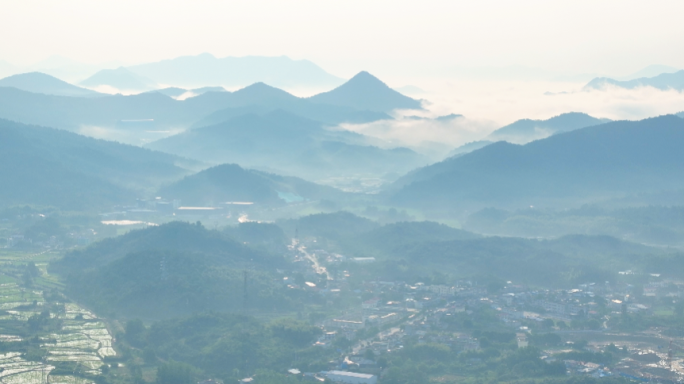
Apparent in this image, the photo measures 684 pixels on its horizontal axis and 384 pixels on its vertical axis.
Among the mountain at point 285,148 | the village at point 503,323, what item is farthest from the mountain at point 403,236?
the mountain at point 285,148

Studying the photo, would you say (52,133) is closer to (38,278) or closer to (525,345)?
(38,278)

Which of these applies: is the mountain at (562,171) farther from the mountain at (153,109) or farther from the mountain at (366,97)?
the mountain at (366,97)

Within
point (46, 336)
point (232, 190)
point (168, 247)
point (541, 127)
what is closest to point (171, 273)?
point (168, 247)

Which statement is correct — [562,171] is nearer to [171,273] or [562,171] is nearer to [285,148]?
[285,148]

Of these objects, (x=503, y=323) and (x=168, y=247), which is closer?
(x=503, y=323)

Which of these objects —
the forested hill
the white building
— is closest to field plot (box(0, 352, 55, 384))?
the white building
